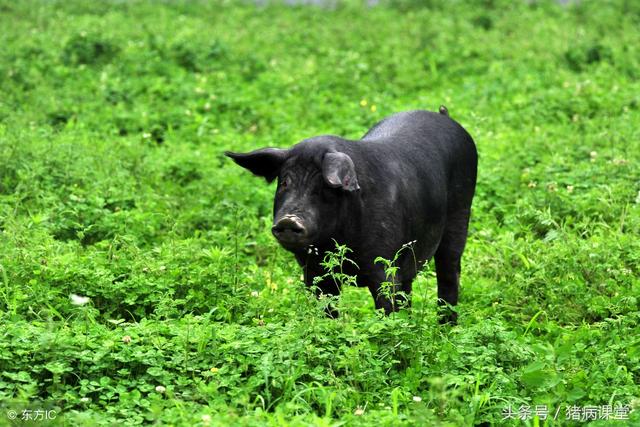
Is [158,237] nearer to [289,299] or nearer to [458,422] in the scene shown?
[289,299]

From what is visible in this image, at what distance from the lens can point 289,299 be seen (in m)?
6.88

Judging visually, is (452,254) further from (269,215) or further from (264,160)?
(269,215)

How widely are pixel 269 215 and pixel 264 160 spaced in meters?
2.72

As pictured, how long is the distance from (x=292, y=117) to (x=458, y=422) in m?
6.44

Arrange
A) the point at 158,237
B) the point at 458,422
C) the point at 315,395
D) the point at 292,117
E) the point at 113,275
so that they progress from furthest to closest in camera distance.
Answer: the point at 292,117
the point at 158,237
the point at 113,275
the point at 315,395
the point at 458,422

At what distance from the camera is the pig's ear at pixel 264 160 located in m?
6.11

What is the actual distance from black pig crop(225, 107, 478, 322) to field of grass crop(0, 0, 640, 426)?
0.90 ft

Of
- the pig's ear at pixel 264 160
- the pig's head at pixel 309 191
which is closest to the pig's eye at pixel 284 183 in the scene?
the pig's head at pixel 309 191

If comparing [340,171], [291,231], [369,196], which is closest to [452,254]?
[369,196]

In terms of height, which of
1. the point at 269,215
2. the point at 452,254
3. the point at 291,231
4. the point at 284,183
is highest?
the point at 284,183

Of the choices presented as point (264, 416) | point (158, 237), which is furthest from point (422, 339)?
point (158, 237)

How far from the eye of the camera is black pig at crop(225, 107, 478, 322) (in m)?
5.78

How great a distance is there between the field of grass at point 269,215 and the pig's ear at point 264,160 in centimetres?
63

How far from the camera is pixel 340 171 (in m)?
5.70
